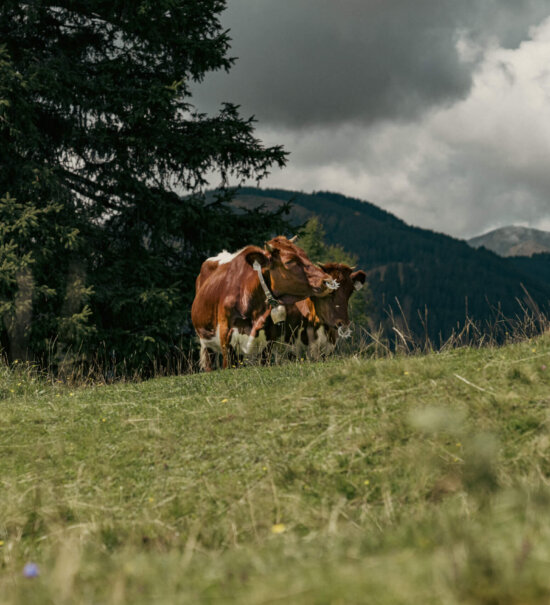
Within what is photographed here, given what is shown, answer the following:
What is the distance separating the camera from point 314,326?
8.98 meters

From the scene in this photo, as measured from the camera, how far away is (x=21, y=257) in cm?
1199

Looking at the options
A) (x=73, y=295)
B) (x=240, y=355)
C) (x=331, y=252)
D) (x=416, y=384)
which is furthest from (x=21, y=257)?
(x=331, y=252)

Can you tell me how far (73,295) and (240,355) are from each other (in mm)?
5243

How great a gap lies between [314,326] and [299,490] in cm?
555

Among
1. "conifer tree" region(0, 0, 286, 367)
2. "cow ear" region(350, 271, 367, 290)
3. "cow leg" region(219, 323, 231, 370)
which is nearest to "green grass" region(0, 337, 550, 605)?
"cow leg" region(219, 323, 231, 370)

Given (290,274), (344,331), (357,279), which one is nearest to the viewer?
(290,274)

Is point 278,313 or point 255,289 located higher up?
point 255,289

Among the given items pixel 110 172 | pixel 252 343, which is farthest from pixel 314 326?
pixel 110 172

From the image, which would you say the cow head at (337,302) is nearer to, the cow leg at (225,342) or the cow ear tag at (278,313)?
the cow ear tag at (278,313)

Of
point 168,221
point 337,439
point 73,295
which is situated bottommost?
point 337,439

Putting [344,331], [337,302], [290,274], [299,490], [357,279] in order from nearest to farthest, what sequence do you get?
[299,490]
[290,274]
[344,331]
[337,302]
[357,279]

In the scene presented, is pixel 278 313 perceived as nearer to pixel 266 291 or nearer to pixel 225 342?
pixel 266 291

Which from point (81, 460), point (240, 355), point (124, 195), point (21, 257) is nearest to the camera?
point (81, 460)

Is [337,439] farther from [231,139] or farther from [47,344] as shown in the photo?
[231,139]
